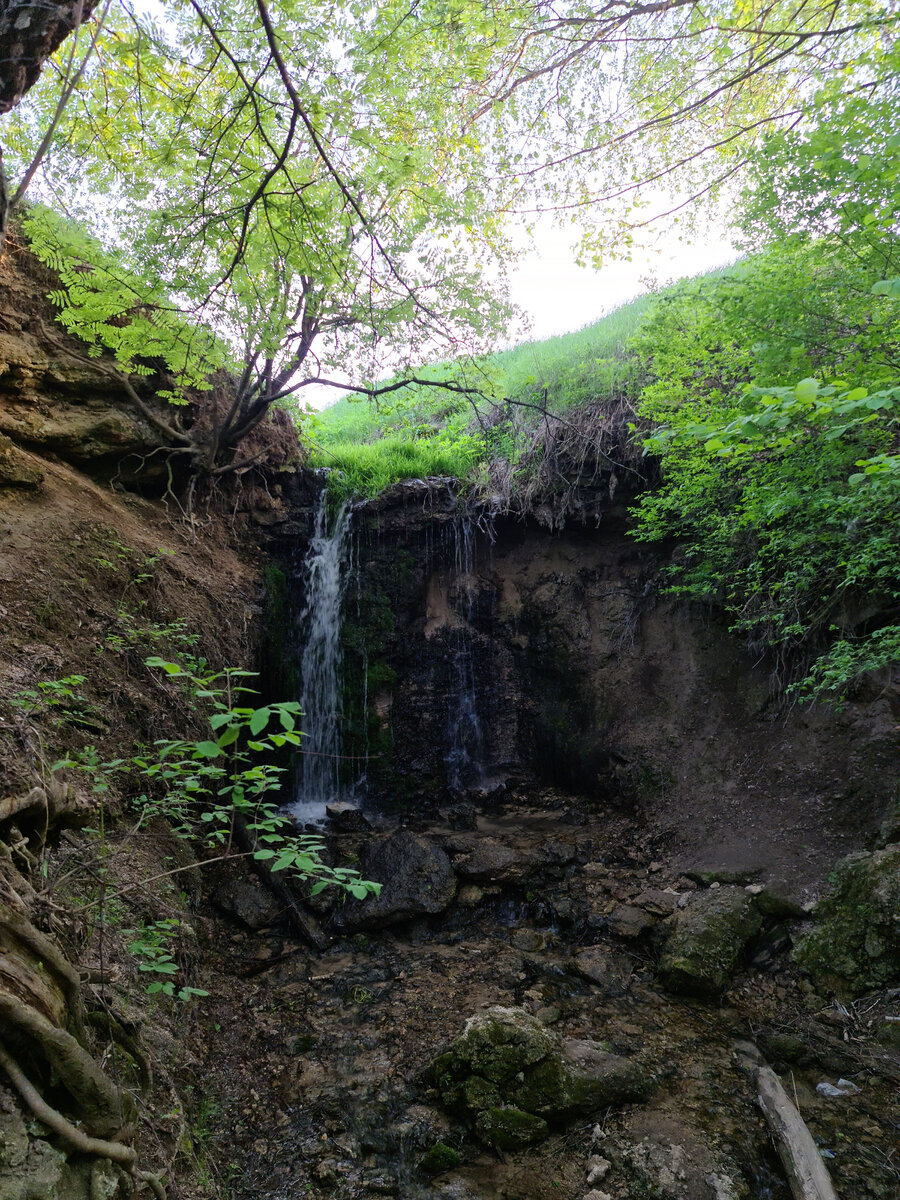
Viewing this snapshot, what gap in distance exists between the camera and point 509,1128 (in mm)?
3408

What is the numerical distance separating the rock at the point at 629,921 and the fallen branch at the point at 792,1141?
1.54 metres

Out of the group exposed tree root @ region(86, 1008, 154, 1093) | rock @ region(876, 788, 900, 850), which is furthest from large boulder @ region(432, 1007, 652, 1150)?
rock @ region(876, 788, 900, 850)

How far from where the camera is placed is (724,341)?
5.76 m

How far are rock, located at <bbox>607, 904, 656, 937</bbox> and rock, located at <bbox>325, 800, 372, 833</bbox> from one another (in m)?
3.23

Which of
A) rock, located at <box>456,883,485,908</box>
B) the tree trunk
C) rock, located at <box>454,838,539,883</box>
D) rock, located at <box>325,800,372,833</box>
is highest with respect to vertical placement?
the tree trunk

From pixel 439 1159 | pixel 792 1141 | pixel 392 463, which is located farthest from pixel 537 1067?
pixel 392 463

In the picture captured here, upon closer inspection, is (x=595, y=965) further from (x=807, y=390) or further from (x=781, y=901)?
(x=807, y=390)

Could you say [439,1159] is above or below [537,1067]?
below

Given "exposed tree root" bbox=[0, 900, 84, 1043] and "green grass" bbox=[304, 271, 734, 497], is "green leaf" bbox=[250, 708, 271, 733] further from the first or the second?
"green grass" bbox=[304, 271, 734, 497]

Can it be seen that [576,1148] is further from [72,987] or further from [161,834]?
[161,834]

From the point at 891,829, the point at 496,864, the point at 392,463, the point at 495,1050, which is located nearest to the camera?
the point at 495,1050

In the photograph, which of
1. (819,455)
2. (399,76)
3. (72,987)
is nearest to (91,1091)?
(72,987)

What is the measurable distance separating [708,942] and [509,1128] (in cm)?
223

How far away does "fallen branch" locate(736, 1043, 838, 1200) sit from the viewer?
9.64 ft
